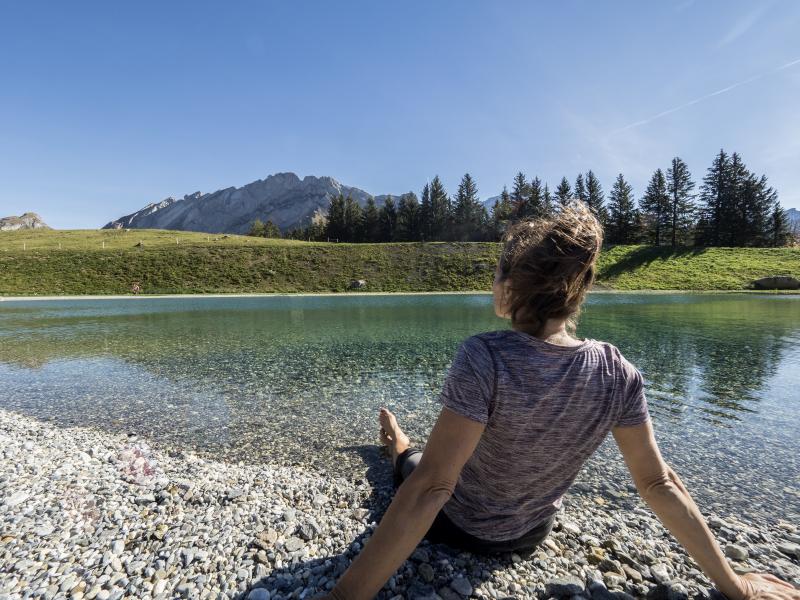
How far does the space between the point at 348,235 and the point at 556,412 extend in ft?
322

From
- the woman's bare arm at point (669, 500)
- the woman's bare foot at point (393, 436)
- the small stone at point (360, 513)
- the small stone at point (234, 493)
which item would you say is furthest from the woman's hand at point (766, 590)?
the small stone at point (234, 493)

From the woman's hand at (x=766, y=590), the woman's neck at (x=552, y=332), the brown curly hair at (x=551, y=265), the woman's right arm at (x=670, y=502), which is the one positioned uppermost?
the brown curly hair at (x=551, y=265)

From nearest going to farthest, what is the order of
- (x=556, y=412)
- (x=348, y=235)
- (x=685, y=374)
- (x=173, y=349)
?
1. (x=556, y=412)
2. (x=685, y=374)
3. (x=173, y=349)
4. (x=348, y=235)

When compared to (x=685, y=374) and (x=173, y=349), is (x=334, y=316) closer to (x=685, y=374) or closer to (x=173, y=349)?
(x=173, y=349)

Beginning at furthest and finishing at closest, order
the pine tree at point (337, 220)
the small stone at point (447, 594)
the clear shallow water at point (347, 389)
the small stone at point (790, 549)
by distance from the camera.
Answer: the pine tree at point (337, 220) → the clear shallow water at point (347, 389) → the small stone at point (790, 549) → the small stone at point (447, 594)

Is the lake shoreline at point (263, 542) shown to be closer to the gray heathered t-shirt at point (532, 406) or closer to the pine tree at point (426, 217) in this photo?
the gray heathered t-shirt at point (532, 406)

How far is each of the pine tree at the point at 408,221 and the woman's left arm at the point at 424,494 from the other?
95.3m

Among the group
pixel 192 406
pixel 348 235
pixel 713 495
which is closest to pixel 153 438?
pixel 192 406

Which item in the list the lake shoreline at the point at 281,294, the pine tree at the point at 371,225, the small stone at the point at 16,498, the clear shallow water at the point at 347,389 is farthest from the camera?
the pine tree at the point at 371,225

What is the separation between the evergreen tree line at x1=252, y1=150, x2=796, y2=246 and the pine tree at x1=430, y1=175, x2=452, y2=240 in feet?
0.78

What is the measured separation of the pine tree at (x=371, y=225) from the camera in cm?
9744

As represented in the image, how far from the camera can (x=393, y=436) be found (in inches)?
190

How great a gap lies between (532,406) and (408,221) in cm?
9616

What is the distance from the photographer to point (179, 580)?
3146 mm
